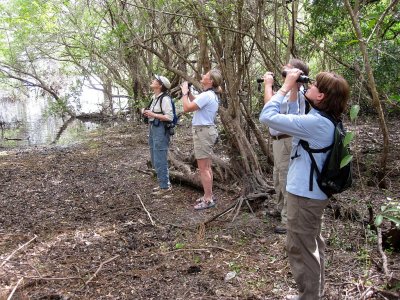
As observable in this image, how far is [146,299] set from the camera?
3.38 m

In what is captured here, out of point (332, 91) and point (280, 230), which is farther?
point (280, 230)

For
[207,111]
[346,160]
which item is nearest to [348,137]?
[346,160]

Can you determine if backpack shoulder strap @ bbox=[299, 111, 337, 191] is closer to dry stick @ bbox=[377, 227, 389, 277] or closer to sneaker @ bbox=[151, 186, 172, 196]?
dry stick @ bbox=[377, 227, 389, 277]

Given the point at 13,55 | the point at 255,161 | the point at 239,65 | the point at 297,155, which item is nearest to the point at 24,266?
the point at 297,155

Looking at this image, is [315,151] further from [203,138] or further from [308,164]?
[203,138]

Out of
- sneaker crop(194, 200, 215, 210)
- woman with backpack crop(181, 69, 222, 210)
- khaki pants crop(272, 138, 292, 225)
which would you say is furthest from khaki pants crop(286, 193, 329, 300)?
sneaker crop(194, 200, 215, 210)

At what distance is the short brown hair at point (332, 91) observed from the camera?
258cm

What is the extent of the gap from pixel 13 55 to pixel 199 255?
19.6 m

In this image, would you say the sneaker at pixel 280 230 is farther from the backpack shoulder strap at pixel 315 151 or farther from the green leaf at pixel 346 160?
the green leaf at pixel 346 160

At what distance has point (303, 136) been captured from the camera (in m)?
2.63

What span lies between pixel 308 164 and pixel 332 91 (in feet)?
1.60

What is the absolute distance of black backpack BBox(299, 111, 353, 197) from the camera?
2564mm

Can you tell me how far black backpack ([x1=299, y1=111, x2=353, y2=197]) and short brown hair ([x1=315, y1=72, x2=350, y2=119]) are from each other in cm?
5

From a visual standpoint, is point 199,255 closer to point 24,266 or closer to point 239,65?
point 24,266
